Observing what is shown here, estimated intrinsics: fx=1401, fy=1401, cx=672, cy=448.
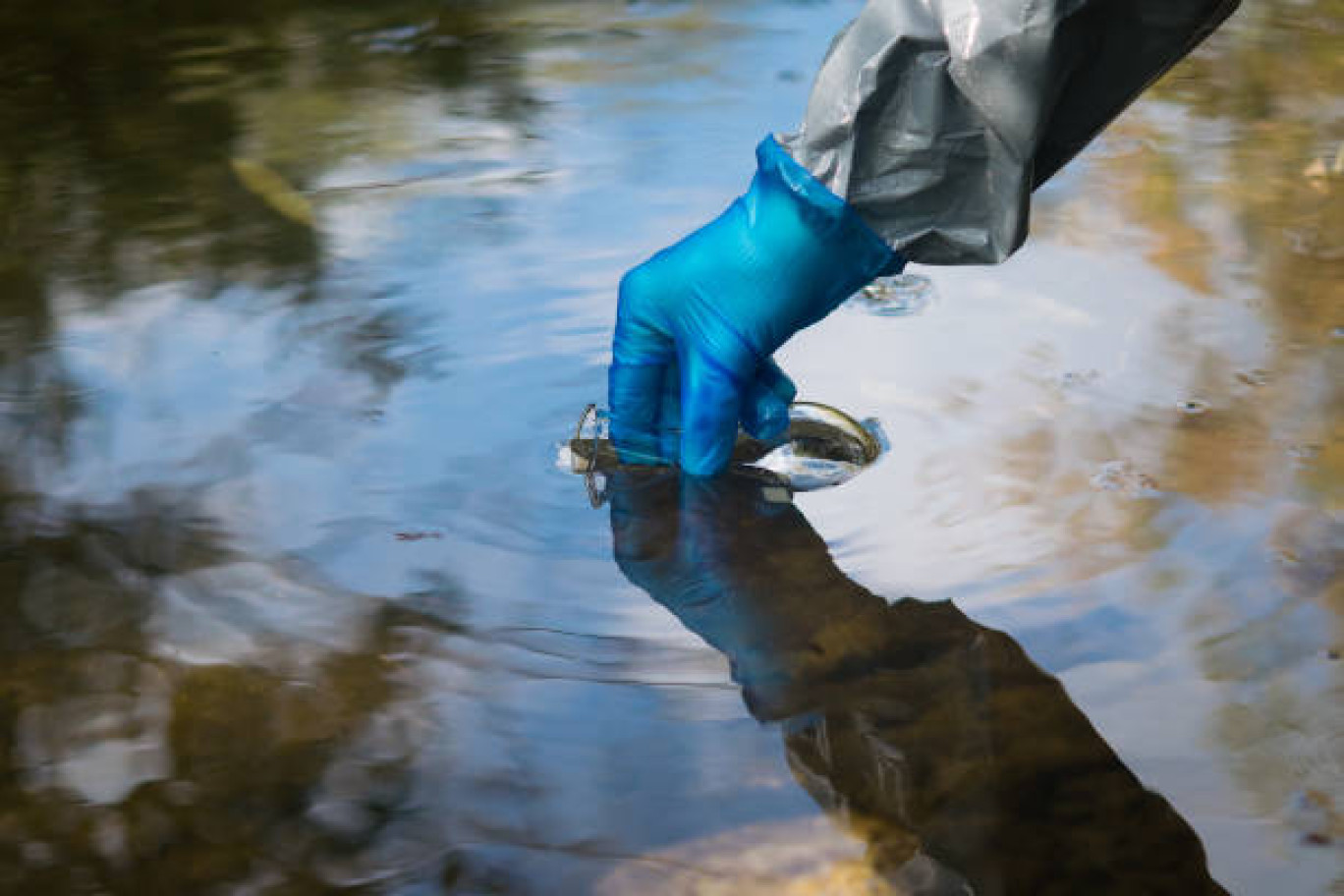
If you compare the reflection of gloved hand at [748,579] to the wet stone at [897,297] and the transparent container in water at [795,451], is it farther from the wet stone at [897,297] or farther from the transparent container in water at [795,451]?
the wet stone at [897,297]

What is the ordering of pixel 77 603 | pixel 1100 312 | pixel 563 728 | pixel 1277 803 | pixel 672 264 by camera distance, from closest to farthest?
1. pixel 1277 803
2. pixel 563 728
3. pixel 77 603
4. pixel 672 264
5. pixel 1100 312

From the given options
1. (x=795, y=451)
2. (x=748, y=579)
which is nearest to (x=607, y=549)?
(x=748, y=579)

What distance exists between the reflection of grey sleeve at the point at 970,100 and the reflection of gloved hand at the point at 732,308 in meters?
0.04

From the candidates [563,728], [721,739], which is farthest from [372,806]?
[721,739]

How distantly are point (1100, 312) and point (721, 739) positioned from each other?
37.5 inches

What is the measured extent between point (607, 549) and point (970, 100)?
567 mm

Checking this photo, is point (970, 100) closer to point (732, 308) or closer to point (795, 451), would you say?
point (732, 308)

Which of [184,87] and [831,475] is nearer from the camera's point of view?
[831,475]

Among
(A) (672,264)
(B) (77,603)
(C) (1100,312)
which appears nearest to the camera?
(B) (77,603)

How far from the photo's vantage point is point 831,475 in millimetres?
1529

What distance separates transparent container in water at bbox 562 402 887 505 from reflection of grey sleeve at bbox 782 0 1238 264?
233 mm

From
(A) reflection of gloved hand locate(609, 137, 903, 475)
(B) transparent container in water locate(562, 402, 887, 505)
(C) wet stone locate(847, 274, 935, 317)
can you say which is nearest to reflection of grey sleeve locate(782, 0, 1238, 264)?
(A) reflection of gloved hand locate(609, 137, 903, 475)

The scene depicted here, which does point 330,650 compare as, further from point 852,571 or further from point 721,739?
point 852,571

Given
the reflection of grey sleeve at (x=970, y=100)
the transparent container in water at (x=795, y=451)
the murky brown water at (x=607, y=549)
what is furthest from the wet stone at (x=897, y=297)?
the reflection of grey sleeve at (x=970, y=100)
